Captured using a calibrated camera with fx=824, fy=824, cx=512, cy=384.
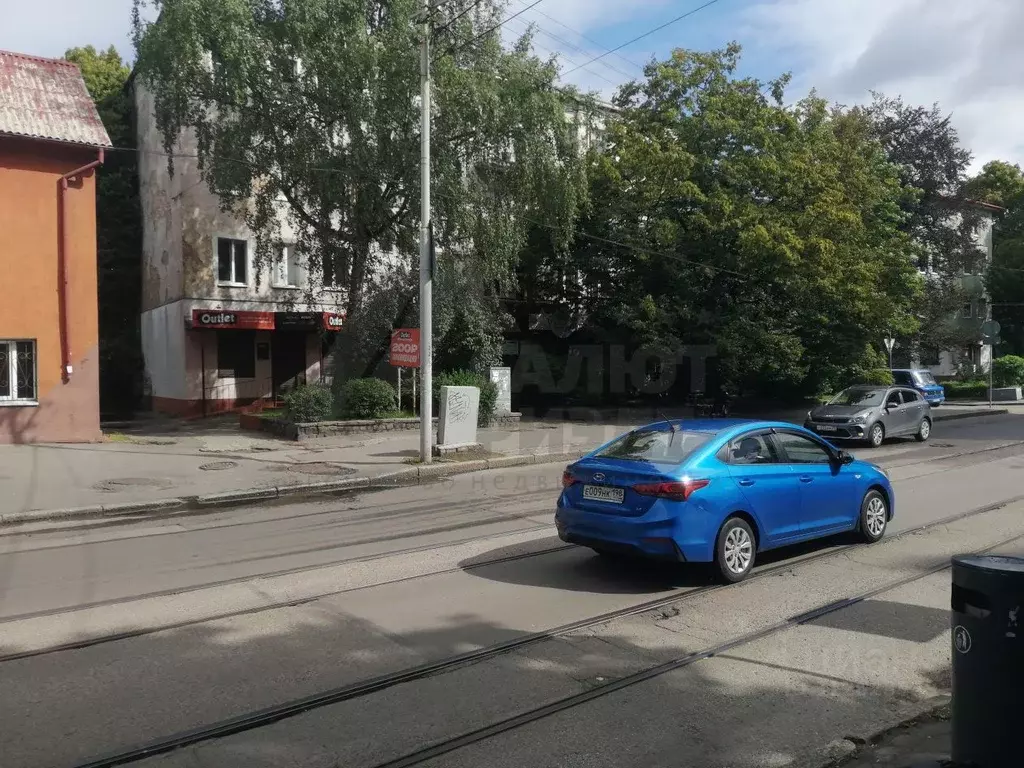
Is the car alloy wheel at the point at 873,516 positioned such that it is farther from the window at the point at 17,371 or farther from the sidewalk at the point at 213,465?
the window at the point at 17,371

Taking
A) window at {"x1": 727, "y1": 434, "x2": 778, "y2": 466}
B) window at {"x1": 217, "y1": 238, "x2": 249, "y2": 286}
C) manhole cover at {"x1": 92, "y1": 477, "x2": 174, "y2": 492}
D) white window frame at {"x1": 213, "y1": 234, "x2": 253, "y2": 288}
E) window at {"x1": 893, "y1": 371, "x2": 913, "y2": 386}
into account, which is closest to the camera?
window at {"x1": 727, "y1": 434, "x2": 778, "y2": 466}

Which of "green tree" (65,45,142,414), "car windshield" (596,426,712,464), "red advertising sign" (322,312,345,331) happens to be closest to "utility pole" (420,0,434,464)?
"car windshield" (596,426,712,464)

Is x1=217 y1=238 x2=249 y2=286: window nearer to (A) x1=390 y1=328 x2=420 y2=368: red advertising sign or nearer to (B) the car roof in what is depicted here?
(A) x1=390 y1=328 x2=420 y2=368: red advertising sign

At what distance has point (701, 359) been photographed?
26.0 metres

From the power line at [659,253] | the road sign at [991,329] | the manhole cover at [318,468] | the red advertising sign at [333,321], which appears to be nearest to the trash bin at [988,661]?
the manhole cover at [318,468]

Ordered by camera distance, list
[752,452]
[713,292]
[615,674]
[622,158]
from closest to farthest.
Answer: [615,674] < [752,452] < [622,158] < [713,292]

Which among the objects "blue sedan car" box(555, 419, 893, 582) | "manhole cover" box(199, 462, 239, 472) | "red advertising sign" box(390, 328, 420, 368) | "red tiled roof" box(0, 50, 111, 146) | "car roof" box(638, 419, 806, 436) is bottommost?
"manhole cover" box(199, 462, 239, 472)

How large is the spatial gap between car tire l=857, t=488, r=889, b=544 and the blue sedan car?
0.18 m

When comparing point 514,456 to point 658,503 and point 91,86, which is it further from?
point 91,86

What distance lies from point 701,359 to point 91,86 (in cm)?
2499

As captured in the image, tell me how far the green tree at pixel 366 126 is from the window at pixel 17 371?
229 inches

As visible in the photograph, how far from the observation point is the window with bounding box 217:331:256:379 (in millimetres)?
26906

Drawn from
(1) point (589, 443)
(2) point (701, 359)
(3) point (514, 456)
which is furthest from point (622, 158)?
(3) point (514, 456)

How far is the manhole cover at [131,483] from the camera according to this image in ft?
42.8
